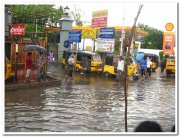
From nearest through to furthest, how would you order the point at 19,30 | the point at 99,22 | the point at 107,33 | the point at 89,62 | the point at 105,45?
the point at 19,30 → the point at 89,62 → the point at 107,33 → the point at 105,45 → the point at 99,22

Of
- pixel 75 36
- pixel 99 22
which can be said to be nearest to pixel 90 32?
pixel 99 22

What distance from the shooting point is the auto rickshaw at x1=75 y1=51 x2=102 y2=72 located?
2053 centimetres

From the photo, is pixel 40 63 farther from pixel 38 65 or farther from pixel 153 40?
pixel 153 40

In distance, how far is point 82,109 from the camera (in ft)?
31.5

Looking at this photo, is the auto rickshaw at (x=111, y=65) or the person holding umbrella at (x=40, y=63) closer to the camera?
the person holding umbrella at (x=40, y=63)

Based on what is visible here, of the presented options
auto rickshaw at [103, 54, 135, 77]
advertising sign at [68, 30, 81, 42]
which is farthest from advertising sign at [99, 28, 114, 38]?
auto rickshaw at [103, 54, 135, 77]

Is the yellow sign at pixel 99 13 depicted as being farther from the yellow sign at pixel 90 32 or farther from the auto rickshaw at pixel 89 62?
the auto rickshaw at pixel 89 62

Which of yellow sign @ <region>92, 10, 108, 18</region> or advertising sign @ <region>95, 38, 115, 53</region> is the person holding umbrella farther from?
yellow sign @ <region>92, 10, 108, 18</region>

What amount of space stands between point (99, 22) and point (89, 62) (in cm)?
614

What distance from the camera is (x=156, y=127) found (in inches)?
172

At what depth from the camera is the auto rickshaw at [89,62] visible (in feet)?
67.4

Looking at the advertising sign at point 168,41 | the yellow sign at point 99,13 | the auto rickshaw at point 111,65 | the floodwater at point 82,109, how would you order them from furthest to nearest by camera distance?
the yellow sign at point 99,13
the advertising sign at point 168,41
the auto rickshaw at point 111,65
the floodwater at point 82,109

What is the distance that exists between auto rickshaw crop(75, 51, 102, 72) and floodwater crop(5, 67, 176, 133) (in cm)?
657

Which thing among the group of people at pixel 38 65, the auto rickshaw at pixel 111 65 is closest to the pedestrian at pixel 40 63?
the group of people at pixel 38 65
